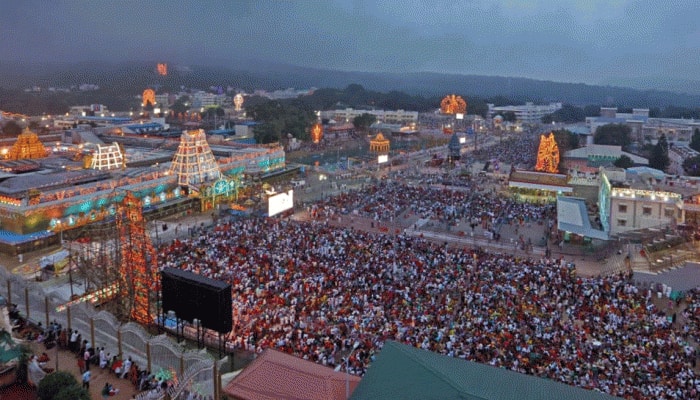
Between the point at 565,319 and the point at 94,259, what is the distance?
51.8 feet

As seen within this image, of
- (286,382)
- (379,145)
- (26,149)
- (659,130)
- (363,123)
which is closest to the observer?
(286,382)

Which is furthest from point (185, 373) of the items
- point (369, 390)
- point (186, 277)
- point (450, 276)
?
point (450, 276)

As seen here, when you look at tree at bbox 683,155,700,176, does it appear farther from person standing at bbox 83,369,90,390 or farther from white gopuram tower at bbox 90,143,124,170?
person standing at bbox 83,369,90,390

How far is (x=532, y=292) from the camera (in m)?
17.7

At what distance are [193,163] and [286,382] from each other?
89.3 feet

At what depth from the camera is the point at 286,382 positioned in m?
9.68

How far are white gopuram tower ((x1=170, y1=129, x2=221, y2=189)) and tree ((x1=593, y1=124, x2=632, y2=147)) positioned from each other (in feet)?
166

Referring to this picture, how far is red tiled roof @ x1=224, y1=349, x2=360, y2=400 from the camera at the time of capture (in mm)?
9430

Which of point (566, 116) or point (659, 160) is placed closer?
point (659, 160)

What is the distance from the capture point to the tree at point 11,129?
60.3 metres

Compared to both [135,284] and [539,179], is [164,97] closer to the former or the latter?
[539,179]

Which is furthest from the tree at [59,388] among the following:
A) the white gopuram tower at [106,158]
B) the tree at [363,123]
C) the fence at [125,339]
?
the tree at [363,123]

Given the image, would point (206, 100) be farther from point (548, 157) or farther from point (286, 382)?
point (286, 382)

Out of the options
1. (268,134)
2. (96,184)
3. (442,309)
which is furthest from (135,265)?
(268,134)
